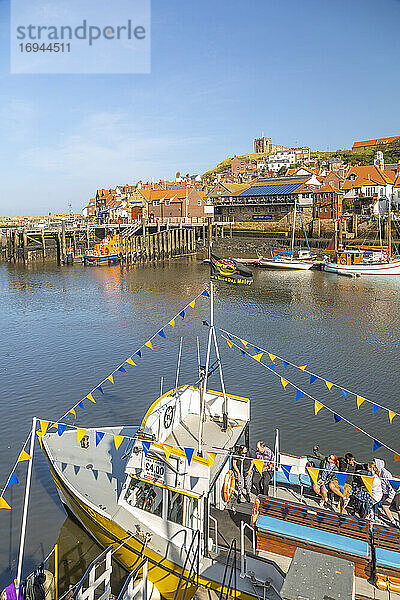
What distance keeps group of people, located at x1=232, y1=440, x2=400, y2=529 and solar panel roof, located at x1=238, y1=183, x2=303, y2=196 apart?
65.2m

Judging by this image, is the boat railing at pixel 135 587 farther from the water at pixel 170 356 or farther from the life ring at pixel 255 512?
the water at pixel 170 356

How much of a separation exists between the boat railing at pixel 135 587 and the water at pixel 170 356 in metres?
2.84

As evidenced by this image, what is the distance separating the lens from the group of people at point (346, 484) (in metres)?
8.74

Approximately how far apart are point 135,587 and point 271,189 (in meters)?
72.4

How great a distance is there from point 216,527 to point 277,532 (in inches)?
38.4

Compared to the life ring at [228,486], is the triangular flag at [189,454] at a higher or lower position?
higher

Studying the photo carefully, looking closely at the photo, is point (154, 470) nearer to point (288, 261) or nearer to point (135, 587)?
point (135, 587)

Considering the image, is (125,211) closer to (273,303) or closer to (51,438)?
(273,303)

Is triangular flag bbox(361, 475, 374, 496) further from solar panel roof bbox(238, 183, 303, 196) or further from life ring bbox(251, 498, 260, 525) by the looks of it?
solar panel roof bbox(238, 183, 303, 196)

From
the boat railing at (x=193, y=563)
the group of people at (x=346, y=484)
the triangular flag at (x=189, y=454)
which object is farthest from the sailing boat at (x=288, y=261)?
the boat railing at (x=193, y=563)

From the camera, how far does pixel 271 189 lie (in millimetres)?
75562

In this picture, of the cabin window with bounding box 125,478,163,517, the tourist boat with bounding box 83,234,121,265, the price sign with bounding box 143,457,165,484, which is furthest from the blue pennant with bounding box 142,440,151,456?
the tourist boat with bounding box 83,234,121,265

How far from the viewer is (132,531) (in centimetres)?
823

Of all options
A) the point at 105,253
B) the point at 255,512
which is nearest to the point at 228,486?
the point at 255,512
